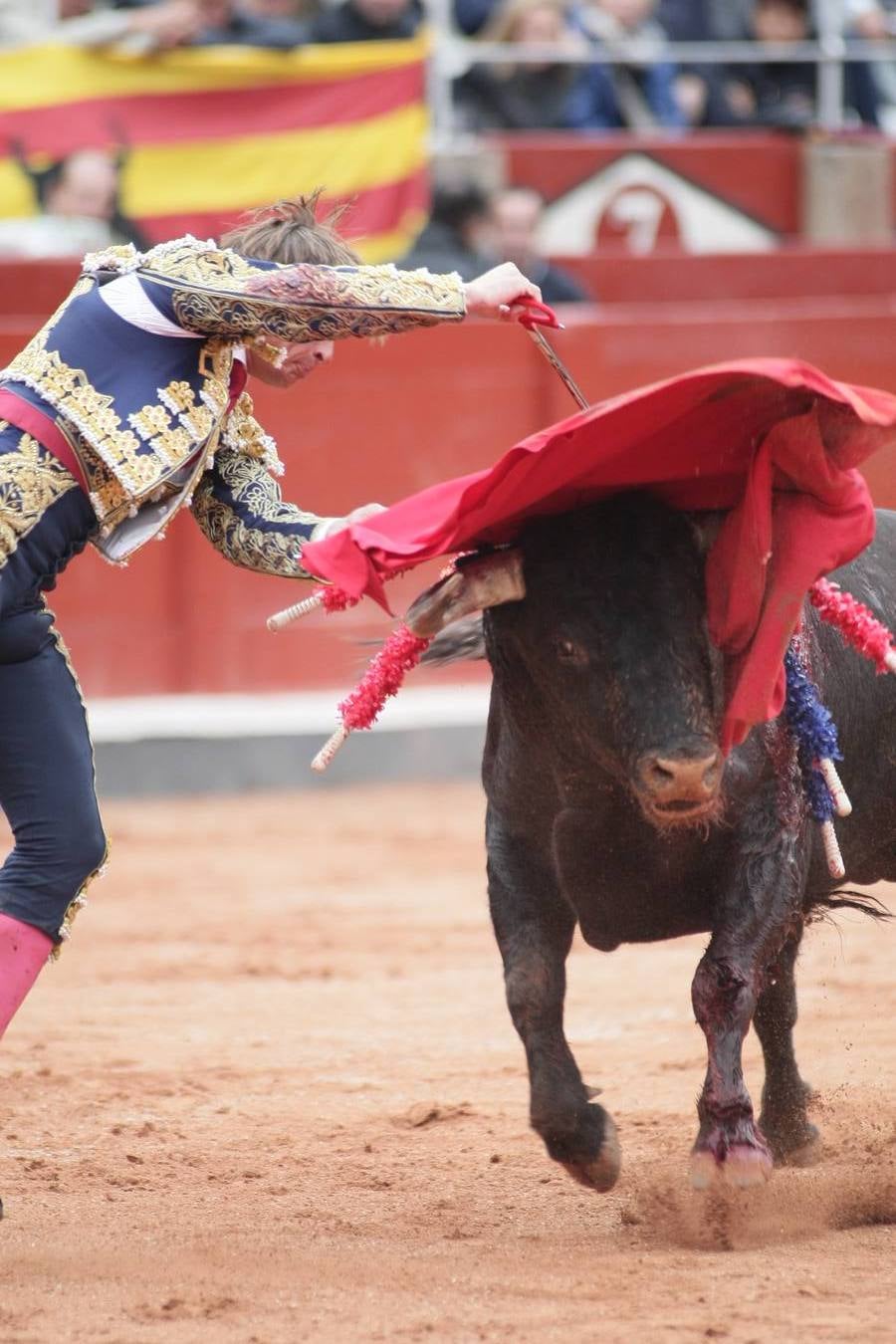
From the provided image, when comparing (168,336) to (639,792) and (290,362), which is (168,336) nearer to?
(290,362)

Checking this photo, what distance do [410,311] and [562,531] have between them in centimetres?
36

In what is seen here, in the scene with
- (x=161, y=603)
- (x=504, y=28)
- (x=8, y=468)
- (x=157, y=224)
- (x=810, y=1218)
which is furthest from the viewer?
(x=504, y=28)

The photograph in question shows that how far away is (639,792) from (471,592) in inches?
14.5

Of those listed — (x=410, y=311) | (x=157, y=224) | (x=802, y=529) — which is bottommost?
(x=157, y=224)

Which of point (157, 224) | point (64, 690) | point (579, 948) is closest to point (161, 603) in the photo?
point (157, 224)

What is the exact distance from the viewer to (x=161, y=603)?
Result: 25.1 ft

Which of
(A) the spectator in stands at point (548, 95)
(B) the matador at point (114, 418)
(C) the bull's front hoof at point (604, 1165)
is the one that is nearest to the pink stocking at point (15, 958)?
(B) the matador at point (114, 418)

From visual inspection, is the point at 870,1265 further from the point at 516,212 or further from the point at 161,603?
the point at 516,212

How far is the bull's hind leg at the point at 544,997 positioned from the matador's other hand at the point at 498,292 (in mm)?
811

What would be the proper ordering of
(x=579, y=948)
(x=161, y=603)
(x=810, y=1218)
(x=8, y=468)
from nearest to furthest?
(x=8, y=468)
(x=810, y=1218)
(x=579, y=948)
(x=161, y=603)

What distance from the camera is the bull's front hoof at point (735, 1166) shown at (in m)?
2.95

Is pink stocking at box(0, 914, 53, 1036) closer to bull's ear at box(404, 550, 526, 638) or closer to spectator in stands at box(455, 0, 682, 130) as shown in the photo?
bull's ear at box(404, 550, 526, 638)

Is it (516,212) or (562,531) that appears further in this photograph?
(516,212)

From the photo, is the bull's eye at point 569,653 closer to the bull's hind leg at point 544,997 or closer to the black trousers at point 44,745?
the bull's hind leg at point 544,997
